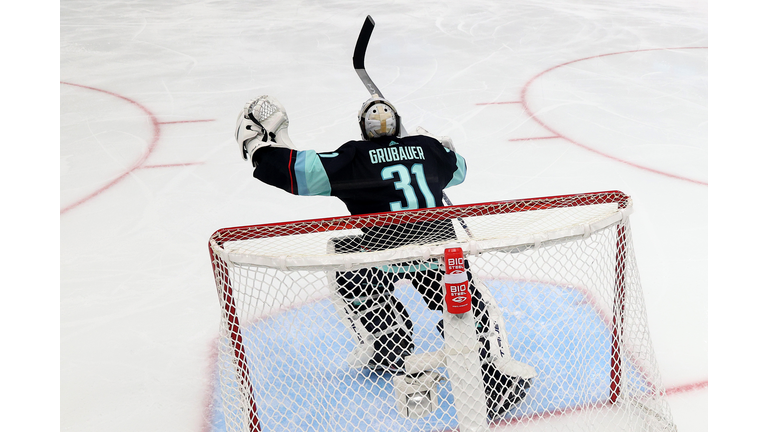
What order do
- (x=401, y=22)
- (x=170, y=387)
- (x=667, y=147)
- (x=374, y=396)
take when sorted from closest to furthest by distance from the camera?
1. (x=374, y=396)
2. (x=170, y=387)
3. (x=667, y=147)
4. (x=401, y=22)

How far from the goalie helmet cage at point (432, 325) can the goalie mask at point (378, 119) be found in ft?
1.12

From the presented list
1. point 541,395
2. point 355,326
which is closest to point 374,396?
point 355,326

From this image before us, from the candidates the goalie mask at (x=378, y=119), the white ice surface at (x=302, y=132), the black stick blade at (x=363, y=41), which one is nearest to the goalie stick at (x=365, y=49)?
the black stick blade at (x=363, y=41)

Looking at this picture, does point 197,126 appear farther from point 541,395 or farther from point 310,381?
point 541,395

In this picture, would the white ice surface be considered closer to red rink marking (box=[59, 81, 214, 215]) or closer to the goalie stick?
red rink marking (box=[59, 81, 214, 215])

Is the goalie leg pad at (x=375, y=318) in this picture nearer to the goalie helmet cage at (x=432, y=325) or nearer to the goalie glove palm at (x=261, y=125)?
the goalie helmet cage at (x=432, y=325)

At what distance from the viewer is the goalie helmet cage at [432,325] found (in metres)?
1.50

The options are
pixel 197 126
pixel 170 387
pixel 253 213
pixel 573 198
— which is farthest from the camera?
pixel 197 126

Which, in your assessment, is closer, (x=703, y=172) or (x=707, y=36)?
(x=703, y=172)

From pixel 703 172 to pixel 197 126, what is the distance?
312 centimetres

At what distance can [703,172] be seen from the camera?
351cm

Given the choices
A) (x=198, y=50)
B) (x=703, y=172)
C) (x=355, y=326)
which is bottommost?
(x=355, y=326)

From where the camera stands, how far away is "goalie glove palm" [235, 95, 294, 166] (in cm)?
188

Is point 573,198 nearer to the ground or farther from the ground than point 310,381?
farther from the ground
